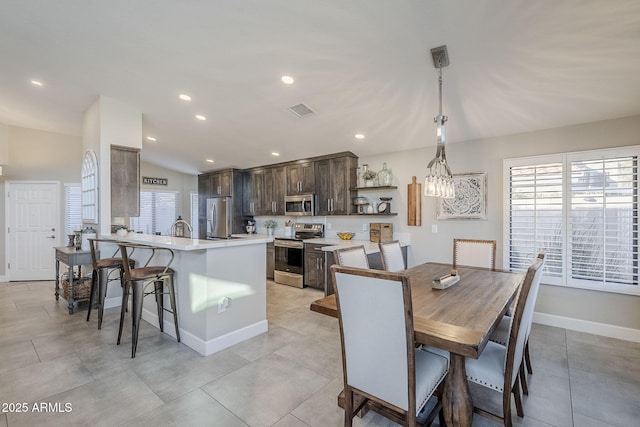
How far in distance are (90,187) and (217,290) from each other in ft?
10.2

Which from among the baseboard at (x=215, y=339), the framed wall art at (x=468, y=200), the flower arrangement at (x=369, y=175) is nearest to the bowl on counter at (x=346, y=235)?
the flower arrangement at (x=369, y=175)

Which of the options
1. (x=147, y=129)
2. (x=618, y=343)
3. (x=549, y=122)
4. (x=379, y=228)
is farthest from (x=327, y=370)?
(x=147, y=129)

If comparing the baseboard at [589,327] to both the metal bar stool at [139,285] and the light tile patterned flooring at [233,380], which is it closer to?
the light tile patterned flooring at [233,380]

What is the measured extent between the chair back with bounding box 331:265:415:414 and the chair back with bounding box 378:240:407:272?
1.48m

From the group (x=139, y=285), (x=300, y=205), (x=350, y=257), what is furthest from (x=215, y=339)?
(x=300, y=205)

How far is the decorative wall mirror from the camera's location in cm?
412

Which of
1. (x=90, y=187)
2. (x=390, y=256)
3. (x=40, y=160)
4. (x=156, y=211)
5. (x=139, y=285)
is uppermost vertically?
(x=40, y=160)

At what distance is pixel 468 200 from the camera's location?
4.02 metres

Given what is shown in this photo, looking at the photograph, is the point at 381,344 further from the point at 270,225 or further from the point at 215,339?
the point at 270,225

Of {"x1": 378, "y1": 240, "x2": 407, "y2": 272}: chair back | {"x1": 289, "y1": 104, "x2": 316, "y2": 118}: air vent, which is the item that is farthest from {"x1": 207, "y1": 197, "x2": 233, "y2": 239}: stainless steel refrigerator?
{"x1": 378, "y1": 240, "x2": 407, "y2": 272}: chair back

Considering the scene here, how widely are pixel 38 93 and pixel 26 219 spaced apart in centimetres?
329

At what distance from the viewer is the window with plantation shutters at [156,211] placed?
7.72 m

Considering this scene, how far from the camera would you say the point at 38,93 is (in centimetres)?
405

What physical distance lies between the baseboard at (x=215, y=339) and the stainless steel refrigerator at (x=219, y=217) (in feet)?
11.4
